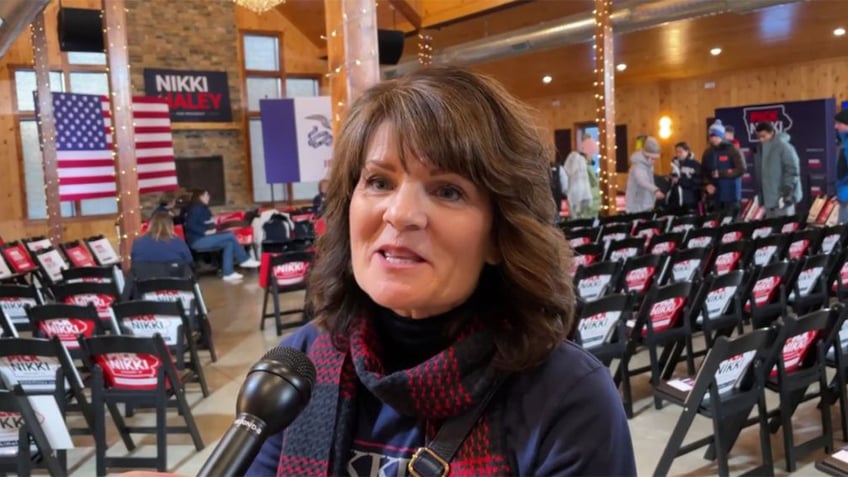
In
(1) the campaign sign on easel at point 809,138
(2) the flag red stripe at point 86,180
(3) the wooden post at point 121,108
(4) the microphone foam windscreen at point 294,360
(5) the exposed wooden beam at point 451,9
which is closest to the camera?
(4) the microphone foam windscreen at point 294,360

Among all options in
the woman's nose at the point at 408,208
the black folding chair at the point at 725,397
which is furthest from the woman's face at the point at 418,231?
the black folding chair at the point at 725,397

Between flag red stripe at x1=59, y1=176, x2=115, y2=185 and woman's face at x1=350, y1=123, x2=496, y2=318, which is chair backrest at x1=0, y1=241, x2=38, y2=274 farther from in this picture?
woman's face at x1=350, y1=123, x2=496, y2=318

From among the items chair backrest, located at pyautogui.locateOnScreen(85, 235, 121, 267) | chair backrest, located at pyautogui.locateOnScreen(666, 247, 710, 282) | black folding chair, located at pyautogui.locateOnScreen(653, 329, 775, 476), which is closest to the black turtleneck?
black folding chair, located at pyautogui.locateOnScreen(653, 329, 775, 476)

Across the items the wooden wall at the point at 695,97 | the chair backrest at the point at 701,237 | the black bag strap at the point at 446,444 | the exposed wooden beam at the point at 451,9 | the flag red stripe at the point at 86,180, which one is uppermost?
the exposed wooden beam at the point at 451,9

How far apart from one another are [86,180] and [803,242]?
894 cm

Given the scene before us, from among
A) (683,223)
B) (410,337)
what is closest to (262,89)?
(683,223)

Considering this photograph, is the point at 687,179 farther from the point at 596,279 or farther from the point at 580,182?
the point at 596,279

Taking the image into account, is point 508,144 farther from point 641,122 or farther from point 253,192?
point 641,122

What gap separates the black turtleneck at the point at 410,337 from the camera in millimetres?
1047

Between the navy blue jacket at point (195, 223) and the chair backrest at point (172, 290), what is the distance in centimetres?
488

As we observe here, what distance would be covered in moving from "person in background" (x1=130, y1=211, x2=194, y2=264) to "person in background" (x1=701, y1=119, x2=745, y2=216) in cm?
740

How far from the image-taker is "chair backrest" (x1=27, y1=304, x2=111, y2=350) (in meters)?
4.50

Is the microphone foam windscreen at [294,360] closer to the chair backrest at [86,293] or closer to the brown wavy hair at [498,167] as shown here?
the brown wavy hair at [498,167]

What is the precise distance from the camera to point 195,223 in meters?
10.4
